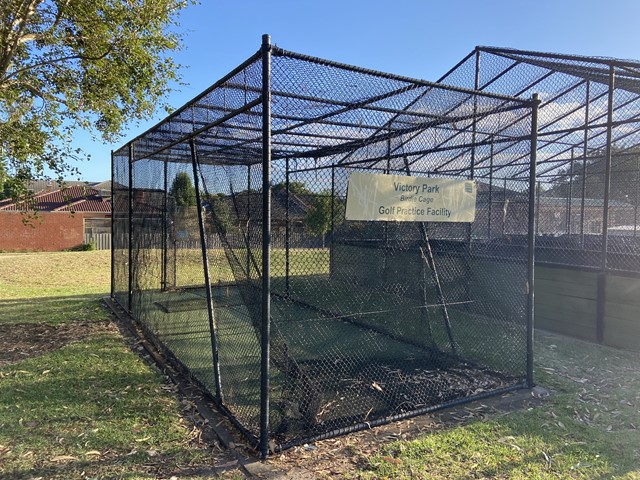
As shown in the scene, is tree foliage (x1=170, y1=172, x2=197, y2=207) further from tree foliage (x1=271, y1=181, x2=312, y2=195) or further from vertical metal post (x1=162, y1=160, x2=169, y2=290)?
tree foliage (x1=271, y1=181, x2=312, y2=195)

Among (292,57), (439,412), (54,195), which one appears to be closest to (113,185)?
(292,57)

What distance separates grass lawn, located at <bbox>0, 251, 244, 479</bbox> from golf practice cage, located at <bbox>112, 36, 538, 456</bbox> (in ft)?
1.36

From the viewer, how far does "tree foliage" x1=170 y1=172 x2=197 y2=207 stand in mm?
6879

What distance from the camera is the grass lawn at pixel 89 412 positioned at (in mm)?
3047

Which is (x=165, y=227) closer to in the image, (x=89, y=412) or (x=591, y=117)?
(x=89, y=412)

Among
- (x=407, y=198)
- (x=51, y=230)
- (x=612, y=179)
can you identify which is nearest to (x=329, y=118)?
(x=407, y=198)

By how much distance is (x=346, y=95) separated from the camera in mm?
4355

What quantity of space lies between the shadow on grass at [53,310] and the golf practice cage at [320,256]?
0.57 m

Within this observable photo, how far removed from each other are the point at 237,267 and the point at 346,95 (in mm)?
2021

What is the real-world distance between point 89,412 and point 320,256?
229 inches

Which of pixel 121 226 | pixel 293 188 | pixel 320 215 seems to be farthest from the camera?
pixel 293 188

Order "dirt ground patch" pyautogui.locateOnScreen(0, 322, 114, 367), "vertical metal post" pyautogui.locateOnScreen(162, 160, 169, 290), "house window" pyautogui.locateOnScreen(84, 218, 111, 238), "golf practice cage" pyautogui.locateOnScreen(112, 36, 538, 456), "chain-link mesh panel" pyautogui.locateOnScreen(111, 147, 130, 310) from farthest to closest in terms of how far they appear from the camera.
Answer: "house window" pyautogui.locateOnScreen(84, 218, 111, 238) < "chain-link mesh panel" pyautogui.locateOnScreen(111, 147, 130, 310) < "vertical metal post" pyautogui.locateOnScreen(162, 160, 169, 290) < "dirt ground patch" pyautogui.locateOnScreen(0, 322, 114, 367) < "golf practice cage" pyautogui.locateOnScreen(112, 36, 538, 456)

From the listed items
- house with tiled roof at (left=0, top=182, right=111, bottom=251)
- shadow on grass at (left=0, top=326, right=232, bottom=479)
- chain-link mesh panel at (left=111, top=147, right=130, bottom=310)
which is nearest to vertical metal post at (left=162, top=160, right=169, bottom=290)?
chain-link mesh panel at (left=111, top=147, right=130, bottom=310)

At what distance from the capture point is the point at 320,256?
917 centimetres
